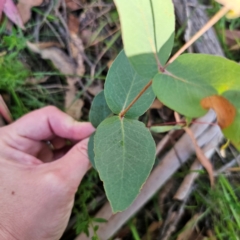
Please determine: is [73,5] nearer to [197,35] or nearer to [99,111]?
[99,111]

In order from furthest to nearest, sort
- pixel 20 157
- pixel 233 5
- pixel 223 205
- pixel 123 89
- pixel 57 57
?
1. pixel 57 57
2. pixel 223 205
3. pixel 20 157
4. pixel 123 89
5. pixel 233 5

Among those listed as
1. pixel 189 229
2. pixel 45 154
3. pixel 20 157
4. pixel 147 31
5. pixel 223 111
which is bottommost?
pixel 189 229

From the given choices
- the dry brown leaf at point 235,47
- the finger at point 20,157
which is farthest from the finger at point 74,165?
the dry brown leaf at point 235,47

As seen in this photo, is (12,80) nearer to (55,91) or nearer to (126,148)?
(55,91)

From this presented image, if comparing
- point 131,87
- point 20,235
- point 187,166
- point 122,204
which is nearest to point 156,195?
point 187,166

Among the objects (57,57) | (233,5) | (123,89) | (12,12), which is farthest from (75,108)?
(233,5)

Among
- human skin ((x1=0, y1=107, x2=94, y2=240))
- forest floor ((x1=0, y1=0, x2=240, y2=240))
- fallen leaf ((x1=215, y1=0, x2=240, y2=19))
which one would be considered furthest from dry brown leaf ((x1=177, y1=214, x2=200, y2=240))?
fallen leaf ((x1=215, y1=0, x2=240, y2=19))

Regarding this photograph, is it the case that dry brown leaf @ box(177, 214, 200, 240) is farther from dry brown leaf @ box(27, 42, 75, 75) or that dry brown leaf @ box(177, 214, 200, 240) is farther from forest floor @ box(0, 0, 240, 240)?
dry brown leaf @ box(27, 42, 75, 75)
